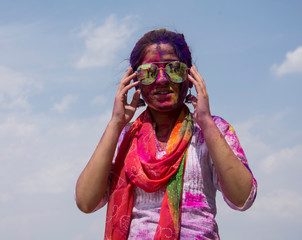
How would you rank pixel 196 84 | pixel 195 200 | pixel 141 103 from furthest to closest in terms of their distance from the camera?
pixel 141 103, pixel 196 84, pixel 195 200

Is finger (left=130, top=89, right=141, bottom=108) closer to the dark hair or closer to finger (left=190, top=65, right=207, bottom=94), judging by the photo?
the dark hair

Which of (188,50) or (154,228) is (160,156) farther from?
(188,50)

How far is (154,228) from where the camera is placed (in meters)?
4.05

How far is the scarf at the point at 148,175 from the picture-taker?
402 cm

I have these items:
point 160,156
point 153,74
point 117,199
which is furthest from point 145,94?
point 117,199

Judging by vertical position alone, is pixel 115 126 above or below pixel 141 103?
below

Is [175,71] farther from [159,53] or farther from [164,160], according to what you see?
[164,160]

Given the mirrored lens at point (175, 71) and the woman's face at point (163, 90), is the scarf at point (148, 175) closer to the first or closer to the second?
the woman's face at point (163, 90)

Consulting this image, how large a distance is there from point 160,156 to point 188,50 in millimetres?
1031

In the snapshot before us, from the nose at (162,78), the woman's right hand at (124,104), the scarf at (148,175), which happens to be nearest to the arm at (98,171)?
the woman's right hand at (124,104)

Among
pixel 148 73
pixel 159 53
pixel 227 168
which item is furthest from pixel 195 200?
pixel 159 53

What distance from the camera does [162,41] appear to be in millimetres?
4562

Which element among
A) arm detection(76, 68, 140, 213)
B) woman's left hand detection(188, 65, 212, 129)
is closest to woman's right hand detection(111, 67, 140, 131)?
arm detection(76, 68, 140, 213)

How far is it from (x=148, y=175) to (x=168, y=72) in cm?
89
